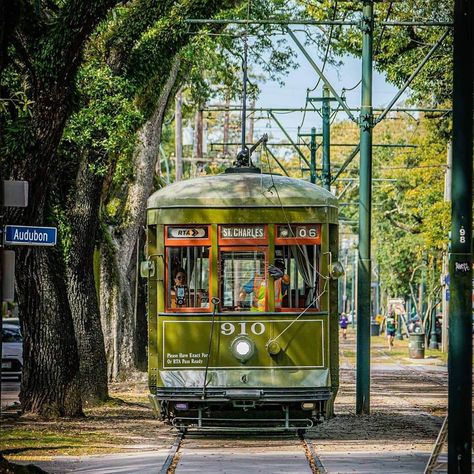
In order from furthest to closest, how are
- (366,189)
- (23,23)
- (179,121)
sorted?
(179,121), (366,189), (23,23)

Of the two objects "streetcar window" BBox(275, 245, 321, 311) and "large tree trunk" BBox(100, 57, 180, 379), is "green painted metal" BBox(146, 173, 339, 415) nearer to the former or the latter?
"streetcar window" BBox(275, 245, 321, 311)

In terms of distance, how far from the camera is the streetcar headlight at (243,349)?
16672 millimetres

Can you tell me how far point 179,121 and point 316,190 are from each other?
26.1 m

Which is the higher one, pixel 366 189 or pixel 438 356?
pixel 366 189

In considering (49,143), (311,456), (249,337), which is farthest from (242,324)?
(49,143)

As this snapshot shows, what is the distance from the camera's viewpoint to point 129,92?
854 inches

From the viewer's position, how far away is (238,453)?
1584 centimetres

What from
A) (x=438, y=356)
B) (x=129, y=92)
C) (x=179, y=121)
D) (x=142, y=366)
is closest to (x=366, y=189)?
(x=129, y=92)

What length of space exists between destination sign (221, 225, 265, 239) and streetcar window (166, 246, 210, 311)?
1.05 feet

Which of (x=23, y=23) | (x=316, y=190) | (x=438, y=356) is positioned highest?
(x=23, y=23)

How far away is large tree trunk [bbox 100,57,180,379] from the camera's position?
30.4 meters

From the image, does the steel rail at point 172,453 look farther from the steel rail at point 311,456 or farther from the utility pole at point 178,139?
the utility pole at point 178,139

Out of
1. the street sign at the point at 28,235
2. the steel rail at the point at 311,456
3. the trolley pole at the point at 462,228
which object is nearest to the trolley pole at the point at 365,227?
the steel rail at the point at 311,456

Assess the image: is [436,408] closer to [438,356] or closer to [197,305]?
[197,305]
